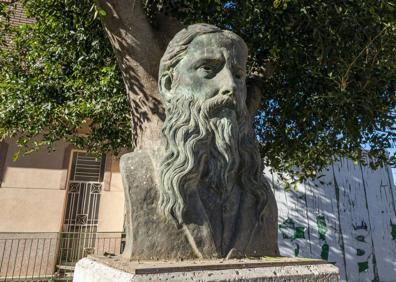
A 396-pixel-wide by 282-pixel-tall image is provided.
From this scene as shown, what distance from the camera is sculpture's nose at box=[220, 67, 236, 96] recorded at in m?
2.23

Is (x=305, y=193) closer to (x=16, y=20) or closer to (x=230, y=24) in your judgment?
(x=230, y=24)

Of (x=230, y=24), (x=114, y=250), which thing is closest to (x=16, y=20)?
(x=114, y=250)

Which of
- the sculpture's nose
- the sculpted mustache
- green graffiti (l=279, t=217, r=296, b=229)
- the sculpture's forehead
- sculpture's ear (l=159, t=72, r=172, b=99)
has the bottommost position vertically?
green graffiti (l=279, t=217, r=296, b=229)

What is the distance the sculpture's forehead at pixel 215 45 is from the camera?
7.63ft

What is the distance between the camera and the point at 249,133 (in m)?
2.45

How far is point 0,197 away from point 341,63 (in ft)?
26.4

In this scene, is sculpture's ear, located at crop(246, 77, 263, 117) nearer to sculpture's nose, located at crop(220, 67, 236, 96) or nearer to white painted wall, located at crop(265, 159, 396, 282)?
sculpture's nose, located at crop(220, 67, 236, 96)

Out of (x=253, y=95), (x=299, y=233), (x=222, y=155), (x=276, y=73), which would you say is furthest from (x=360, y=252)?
(x=222, y=155)

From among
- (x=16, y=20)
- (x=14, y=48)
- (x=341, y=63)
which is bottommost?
(x=341, y=63)

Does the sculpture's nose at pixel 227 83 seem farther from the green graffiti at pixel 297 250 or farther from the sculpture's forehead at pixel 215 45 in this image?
the green graffiti at pixel 297 250

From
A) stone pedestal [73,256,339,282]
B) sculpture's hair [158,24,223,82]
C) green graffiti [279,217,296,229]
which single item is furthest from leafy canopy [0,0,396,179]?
green graffiti [279,217,296,229]

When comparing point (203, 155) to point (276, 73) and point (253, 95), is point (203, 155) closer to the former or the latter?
point (253, 95)

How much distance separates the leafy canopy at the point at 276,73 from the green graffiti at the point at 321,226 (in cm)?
292

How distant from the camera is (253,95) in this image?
11.9 feet
